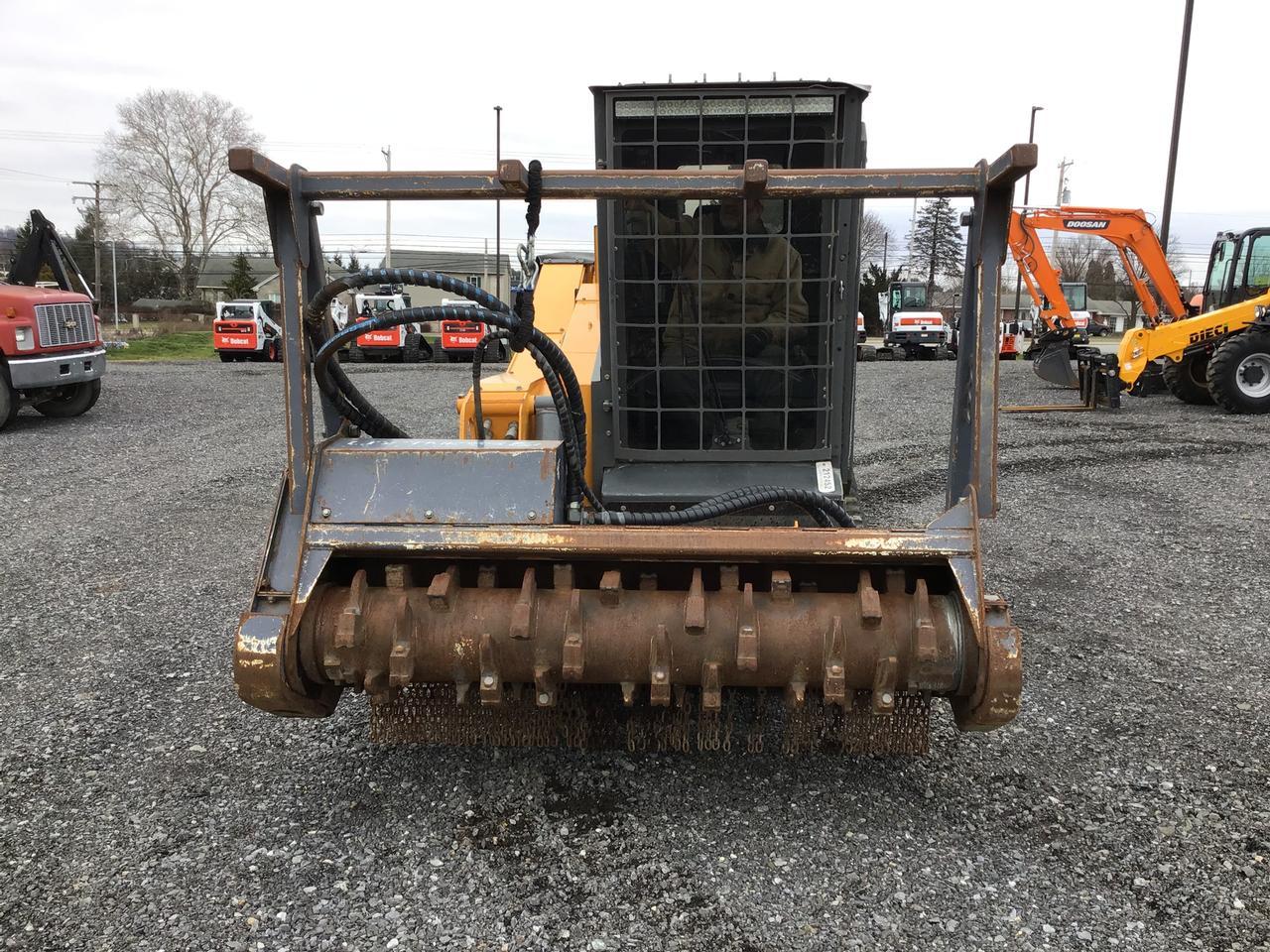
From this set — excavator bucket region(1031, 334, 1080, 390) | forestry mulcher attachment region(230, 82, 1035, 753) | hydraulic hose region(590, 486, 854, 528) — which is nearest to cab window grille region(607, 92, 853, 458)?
forestry mulcher attachment region(230, 82, 1035, 753)

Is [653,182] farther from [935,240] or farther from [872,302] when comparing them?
[935,240]

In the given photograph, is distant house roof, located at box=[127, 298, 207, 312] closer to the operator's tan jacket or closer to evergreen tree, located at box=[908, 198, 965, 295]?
evergreen tree, located at box=[908, 198, 965, 295]

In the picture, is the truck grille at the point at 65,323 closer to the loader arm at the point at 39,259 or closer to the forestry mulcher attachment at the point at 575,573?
the loader arm at the point at 39,259

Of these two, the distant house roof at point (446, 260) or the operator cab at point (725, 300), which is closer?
the operator cab at point (725, 300)

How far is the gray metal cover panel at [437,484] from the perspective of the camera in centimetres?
283

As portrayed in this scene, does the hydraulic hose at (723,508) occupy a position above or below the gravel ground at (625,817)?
above

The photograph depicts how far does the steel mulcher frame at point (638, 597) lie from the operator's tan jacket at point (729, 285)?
1.02 meters

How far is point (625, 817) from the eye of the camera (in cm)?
299

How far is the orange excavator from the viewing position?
1442 centimetres

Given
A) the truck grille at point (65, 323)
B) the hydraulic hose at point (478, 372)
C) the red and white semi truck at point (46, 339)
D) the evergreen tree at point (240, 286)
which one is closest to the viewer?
the hydraulic hose at point (478, 372)

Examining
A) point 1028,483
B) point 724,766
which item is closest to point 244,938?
point 724,766

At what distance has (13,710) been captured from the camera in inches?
151

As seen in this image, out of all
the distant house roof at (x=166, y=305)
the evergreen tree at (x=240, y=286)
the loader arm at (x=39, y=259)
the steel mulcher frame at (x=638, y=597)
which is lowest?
the steel mulcher frame at (x=638, y=597)

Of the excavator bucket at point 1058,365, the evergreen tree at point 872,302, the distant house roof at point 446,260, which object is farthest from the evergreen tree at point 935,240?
the excavator bucket at point 1058,365
